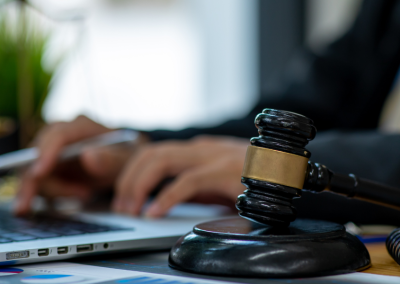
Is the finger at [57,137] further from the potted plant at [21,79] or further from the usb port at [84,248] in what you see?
the usb port at [84,248]

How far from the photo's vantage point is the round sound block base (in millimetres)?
296

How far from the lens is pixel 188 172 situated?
70cm

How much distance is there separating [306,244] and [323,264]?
0.02 m

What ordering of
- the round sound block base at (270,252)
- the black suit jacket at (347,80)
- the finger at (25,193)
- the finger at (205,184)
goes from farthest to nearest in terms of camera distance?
the black suit jacket at (347,80) → the finger at (25,193) → the finger at (205,184) → the round sound block base at (270,252)

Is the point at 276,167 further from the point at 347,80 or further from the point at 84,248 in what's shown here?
the point at 347,80

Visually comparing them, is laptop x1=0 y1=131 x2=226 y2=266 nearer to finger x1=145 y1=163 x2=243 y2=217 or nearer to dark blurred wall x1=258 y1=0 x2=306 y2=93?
finger x1=145 y1=163 x2=243 y2=217

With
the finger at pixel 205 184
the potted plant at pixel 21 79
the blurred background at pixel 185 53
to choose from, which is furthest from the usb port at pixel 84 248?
the blurred background at pixel 185 53

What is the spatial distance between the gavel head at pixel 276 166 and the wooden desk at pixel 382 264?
7cm

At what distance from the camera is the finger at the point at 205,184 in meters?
0.66

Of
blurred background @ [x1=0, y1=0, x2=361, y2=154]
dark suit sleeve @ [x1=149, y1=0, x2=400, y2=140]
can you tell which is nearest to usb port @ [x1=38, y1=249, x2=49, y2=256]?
dark suit sleeve @ [x1=149, y1=0, x2=400, y2=140]

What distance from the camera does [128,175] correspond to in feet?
2.50

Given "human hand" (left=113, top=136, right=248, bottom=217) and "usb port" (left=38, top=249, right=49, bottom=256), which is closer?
"usb port" (left=38, top=249, right=49, bottom=256)

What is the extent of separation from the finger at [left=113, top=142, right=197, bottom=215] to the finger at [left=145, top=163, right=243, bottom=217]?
0.06m

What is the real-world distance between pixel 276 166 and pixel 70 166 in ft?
2.59
